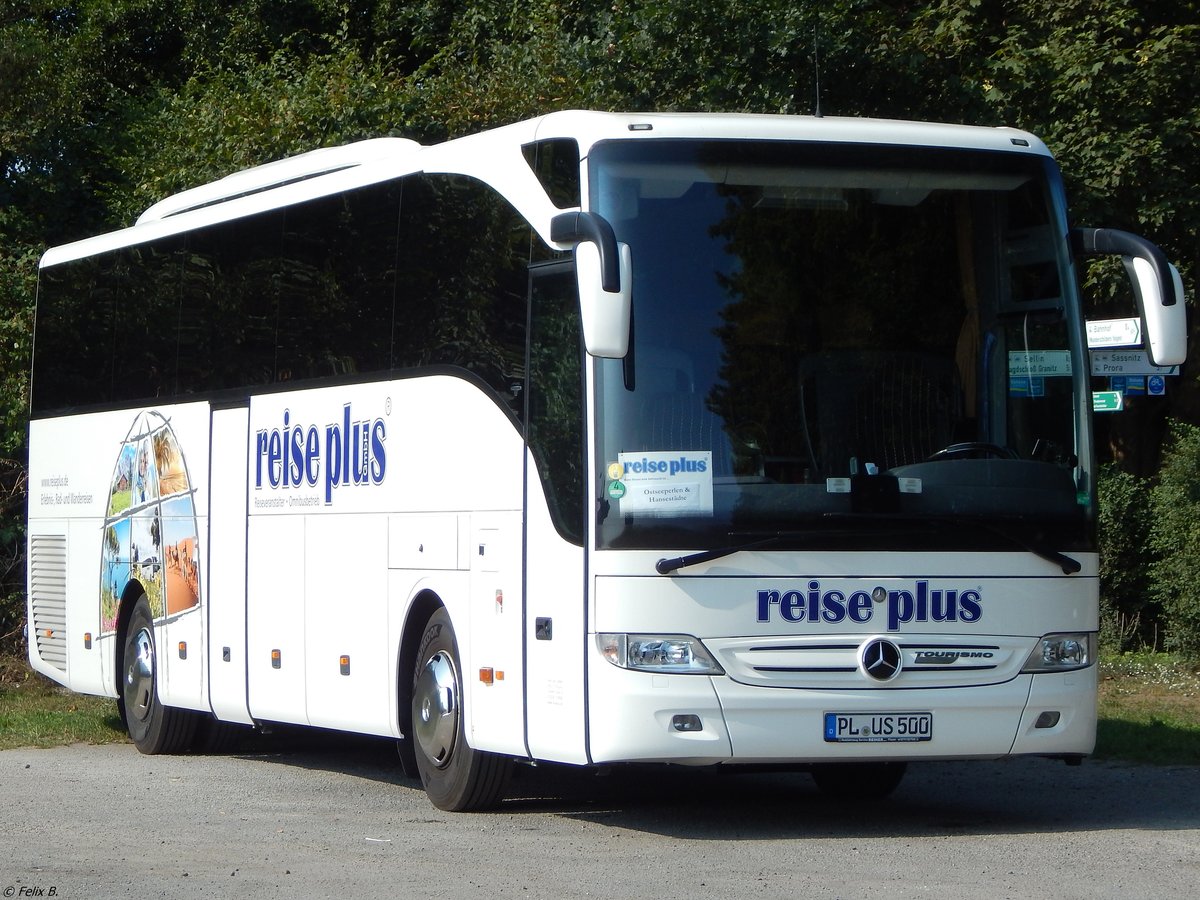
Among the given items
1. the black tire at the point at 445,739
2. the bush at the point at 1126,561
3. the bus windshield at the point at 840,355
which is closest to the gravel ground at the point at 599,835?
the black tire at the point at 445,739

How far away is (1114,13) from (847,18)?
246 cm

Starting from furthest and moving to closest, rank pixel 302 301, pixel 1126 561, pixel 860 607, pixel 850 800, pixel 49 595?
pixel 1126 561 < pixel 49 595 < pixel 302 301 < pixel 850 800 < pixel 860 607

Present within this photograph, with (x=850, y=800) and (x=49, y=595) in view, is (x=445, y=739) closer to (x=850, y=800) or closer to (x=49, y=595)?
(x=850, y=800)

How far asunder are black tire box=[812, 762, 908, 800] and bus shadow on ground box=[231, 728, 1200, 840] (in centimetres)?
7

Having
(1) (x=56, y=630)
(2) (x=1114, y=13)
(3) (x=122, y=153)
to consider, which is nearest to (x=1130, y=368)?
(2) (x=1114, y=13)

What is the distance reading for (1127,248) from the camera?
9922 millimetres

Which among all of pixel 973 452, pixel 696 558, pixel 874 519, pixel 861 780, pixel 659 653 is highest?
pixel 973 452

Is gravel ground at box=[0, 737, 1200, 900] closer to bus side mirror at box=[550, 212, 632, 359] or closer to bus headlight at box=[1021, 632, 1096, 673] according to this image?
bus headlight at box=[1021, 632, 1096, 673]

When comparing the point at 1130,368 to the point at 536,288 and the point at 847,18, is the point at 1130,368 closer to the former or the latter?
the point at 847,18

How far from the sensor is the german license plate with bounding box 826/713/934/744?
30.6 ft

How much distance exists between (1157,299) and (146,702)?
26.6ft

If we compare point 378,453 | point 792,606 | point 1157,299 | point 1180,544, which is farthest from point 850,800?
point 1180,544

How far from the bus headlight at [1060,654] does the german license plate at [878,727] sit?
24.0 inches

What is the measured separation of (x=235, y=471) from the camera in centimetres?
1323
